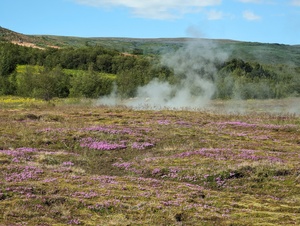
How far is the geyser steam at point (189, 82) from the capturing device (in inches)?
2852

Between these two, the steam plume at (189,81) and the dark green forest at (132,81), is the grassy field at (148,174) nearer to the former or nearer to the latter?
the steam plume at (189,81)

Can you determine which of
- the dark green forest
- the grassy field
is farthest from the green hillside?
the grassy field

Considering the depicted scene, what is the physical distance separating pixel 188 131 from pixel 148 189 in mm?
17367

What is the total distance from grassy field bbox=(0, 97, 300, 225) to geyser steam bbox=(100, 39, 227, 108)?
32.2m

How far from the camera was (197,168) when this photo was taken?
76.9 ft

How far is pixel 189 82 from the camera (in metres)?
75.5

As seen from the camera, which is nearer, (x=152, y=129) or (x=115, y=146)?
(x=115, y=146)

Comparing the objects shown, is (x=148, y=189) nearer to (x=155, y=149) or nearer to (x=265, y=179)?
(x=265, y=179)

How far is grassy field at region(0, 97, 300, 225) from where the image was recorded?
16.1 m

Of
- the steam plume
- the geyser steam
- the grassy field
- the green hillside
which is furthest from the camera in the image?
the green hillside

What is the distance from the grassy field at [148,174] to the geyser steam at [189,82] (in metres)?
32.2

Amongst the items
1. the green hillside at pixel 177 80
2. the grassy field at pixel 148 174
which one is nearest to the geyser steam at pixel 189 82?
the green hillside at pixel 177 80

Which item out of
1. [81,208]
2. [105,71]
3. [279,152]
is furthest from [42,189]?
[105,71]

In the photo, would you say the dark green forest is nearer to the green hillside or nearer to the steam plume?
the green hillside
